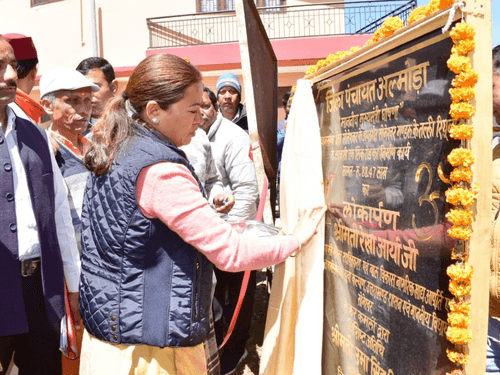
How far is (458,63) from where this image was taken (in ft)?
3.75

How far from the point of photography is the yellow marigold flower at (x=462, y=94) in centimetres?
113

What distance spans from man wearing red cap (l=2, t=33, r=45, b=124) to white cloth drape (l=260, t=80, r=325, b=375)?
4.72 ft

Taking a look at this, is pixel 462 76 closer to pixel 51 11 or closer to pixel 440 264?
pixel 440 264

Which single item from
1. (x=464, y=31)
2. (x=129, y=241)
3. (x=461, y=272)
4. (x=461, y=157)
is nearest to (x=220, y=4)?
(x=129, y=241)

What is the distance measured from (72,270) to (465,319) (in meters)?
1.72

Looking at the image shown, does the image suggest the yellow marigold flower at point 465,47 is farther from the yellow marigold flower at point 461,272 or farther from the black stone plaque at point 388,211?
the yellow marigold flower at point 461,272

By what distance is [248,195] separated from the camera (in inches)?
126

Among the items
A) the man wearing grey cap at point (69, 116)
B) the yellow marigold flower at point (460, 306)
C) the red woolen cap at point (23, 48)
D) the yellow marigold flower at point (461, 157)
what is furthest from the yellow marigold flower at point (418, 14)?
the red woolen cap at point (23, 48)

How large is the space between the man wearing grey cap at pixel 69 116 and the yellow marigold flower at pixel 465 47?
1.93 meters

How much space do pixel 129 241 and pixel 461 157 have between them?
1005 millimetres

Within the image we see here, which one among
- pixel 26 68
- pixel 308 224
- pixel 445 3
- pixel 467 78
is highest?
pixel 26 68

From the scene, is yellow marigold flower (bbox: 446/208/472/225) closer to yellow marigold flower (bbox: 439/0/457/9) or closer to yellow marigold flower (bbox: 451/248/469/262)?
yellow marigold flower (bbox: 451/248/469/262)

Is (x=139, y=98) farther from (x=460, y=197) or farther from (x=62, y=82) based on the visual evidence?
(x=62, y=82)

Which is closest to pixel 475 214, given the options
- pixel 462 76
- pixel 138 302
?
pixel 462 76
